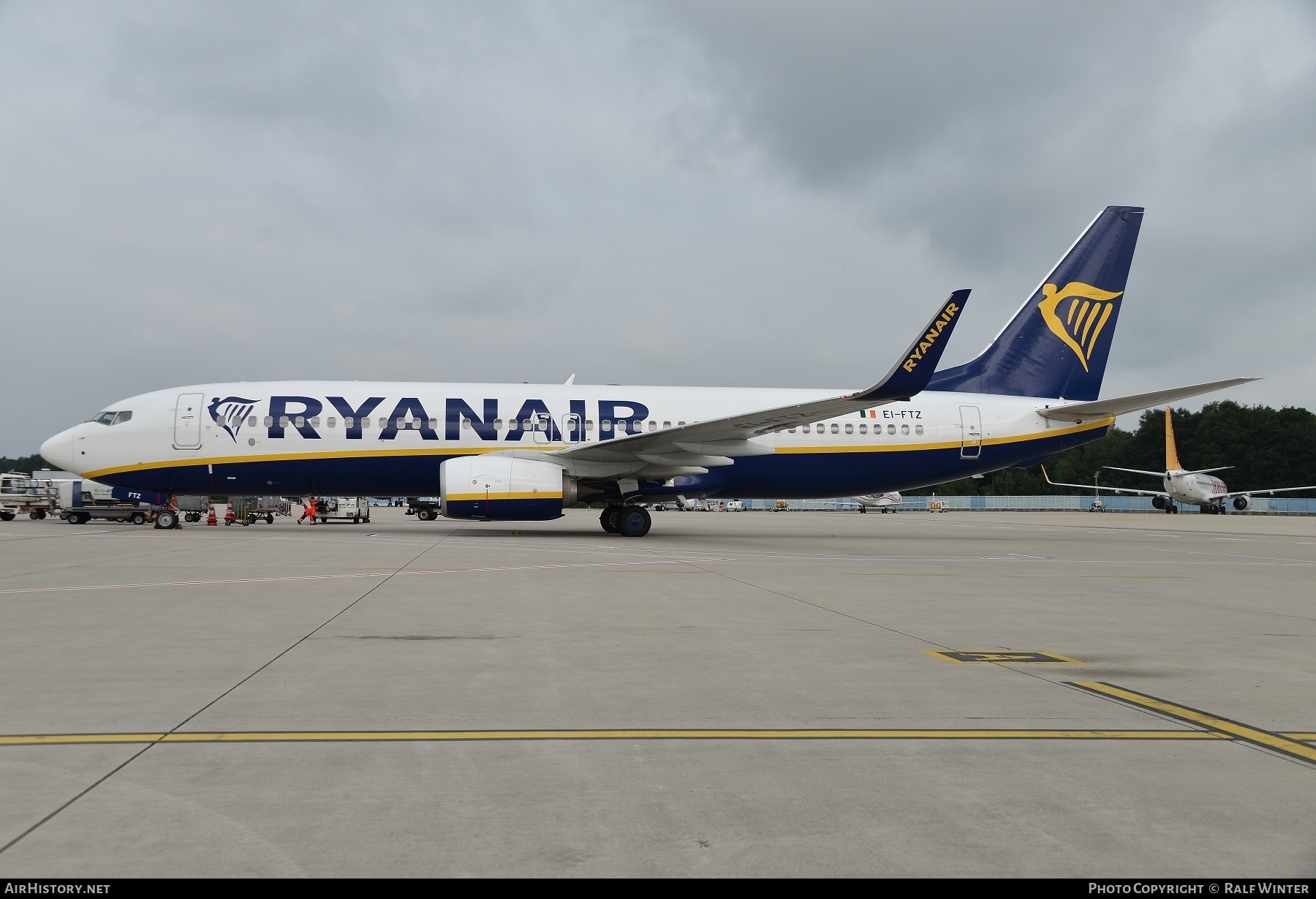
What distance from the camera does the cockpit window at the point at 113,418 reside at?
2097 centimetres

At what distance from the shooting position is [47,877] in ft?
8.14

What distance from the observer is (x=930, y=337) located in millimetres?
17422

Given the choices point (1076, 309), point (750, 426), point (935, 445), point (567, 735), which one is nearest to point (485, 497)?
point (750, 426)

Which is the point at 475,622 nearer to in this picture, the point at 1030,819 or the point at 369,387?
the point at 1030,819

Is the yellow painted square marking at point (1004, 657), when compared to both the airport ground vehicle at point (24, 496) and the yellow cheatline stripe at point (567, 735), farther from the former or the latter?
the airport ground vehicle at point (24, 496)

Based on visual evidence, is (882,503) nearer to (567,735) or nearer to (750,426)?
(750,426)

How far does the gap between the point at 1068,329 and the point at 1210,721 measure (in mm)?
22587

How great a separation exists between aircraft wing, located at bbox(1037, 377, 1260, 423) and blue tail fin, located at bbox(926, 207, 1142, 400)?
3.85 feet

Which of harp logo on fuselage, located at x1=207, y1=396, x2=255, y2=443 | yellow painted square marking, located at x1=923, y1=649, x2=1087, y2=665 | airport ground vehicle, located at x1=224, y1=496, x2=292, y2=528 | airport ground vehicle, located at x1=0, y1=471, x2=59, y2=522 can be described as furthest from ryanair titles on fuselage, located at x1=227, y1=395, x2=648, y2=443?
airport ground vehicle, located at x1=0, y1=471, x2=59, y2=522

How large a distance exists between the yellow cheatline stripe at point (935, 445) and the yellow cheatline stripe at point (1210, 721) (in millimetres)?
17197

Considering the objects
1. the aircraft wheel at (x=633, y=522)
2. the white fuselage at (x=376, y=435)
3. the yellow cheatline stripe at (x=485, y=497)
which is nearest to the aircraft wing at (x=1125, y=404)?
the white fuselage at (x=376, y=435)

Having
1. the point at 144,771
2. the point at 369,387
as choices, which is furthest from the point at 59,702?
the point at 369,387

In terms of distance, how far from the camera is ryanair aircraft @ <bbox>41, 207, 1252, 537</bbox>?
19344 millimetres

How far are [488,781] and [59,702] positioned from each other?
266 cm
